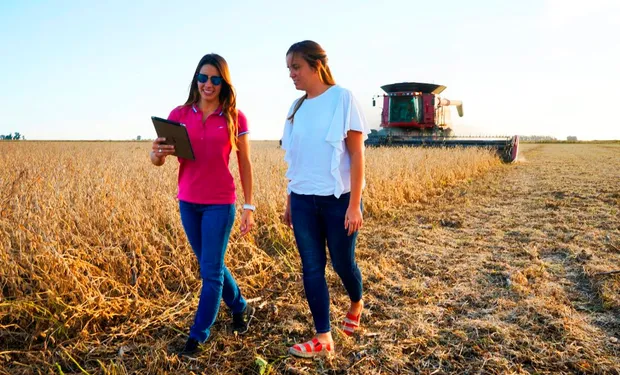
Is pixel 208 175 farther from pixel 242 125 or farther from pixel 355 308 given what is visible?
pixel 355 308

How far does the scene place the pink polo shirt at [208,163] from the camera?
7.85ft

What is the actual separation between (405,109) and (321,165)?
15.4 m

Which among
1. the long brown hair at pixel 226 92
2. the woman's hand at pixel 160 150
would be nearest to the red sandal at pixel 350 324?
the long brown hair at pixel 226 92

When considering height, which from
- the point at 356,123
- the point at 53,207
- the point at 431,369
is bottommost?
the point at 431,369

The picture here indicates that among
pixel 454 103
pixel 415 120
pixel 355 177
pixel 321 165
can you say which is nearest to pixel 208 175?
pixel 321 165

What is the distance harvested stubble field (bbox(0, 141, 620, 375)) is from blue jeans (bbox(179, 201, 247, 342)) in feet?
0.80

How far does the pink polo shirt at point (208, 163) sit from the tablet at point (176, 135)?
0.05 m

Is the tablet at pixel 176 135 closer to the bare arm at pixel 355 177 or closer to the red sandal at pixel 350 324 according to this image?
the bare arm at pixel 355 177

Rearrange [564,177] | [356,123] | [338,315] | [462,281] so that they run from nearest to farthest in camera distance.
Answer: [356,123]
[338,315]
[462,281]
[564,177]

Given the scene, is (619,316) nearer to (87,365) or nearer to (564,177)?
(87,365)

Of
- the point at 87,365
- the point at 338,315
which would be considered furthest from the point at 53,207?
the point at 338,315

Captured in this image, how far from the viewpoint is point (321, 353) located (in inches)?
95.8

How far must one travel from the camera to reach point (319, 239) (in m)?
2.35

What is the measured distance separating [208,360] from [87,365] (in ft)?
2.19
